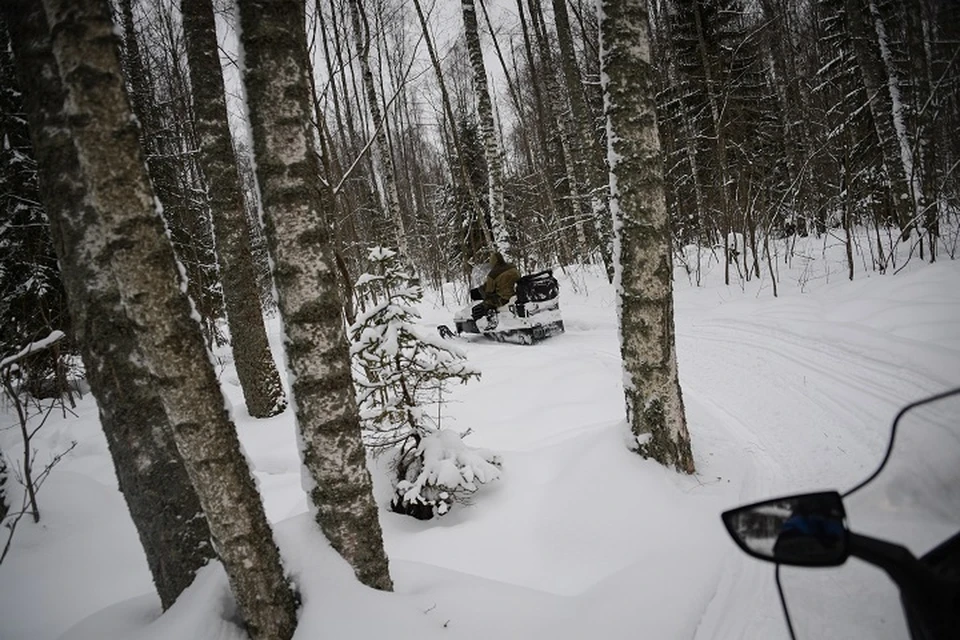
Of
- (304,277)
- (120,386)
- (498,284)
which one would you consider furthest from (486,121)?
(120,386)

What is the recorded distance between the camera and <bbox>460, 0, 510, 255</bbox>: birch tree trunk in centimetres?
1134

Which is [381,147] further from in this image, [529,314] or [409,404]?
[409,404]

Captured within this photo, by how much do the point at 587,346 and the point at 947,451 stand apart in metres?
6.79

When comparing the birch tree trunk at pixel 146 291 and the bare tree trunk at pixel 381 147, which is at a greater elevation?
the bare tree trunk at pixel 381 147

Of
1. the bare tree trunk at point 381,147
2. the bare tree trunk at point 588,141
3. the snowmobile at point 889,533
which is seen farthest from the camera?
the bare tree trunk at point 381,147

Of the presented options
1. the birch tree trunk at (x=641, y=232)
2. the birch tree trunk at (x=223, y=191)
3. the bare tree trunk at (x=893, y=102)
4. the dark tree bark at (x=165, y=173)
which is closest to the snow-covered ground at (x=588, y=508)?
the birch tree trunk at (x=641, y=232)

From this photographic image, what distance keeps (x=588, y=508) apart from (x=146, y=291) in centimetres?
286

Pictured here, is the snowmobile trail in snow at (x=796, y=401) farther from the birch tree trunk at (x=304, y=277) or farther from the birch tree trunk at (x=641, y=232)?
the birch tree trunk at (x=304, y=277)

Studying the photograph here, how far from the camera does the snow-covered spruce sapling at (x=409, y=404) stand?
327 cm

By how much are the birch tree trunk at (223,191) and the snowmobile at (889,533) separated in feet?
20.2

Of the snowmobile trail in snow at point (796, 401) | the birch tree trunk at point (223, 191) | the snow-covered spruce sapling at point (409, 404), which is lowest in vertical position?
the snowmobile trail in snow at point (796, 401)

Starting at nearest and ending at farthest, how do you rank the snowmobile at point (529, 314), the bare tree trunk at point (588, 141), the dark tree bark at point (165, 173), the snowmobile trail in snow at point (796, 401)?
1. the snowmobile trail in snow at point (796, 401)
2. the snowmobile at point (529, 314)
3. the dark tree bark at point (165, 173)
4. the bare tree trunk at point (588, 141)

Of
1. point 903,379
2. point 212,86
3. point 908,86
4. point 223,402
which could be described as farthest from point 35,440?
point 908,86

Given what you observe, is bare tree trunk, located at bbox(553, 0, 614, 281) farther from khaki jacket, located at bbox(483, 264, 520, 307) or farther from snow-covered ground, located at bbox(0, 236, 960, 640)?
snow-covered ground, located at bbox(0, 236, 960, 640)
